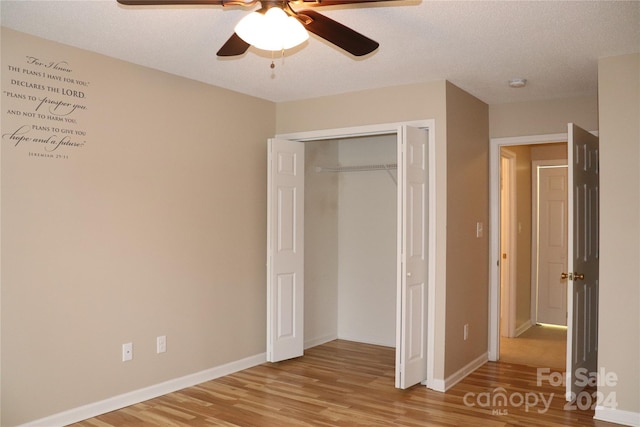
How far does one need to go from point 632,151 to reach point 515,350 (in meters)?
2.70

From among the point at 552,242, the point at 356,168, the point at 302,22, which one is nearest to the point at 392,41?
the point at 302,22

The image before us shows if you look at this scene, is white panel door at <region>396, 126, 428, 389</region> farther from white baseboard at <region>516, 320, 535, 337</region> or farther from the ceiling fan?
white baseboard at <region>516, 320, 535, 337</region>

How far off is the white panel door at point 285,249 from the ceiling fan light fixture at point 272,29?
2471mm

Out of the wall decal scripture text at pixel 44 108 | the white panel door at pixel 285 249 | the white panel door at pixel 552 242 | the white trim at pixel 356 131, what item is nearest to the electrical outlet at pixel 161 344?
the white panel door at pixel 285 249

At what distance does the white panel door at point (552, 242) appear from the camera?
6484mm

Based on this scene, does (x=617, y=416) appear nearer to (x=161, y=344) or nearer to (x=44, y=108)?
(x=161, y=344)

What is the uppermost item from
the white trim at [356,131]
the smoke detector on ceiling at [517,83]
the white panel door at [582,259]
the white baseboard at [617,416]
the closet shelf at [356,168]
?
the smoke detector on ceiling at [517,83]

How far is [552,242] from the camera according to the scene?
6543 mm

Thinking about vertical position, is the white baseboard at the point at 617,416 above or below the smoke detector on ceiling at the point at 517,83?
below

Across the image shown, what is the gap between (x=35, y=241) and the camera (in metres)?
3.17

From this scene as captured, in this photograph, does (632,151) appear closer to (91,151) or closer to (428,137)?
Result: (428,137)

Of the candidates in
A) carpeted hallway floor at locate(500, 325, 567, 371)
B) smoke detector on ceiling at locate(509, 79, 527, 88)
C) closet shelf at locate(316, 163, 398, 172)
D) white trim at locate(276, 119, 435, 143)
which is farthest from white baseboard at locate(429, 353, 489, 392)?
smoke detector on ceiling at locate(509, 79, 527, 88)

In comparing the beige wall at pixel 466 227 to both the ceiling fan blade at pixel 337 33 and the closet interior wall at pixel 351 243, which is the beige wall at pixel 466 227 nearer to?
the closet interior wall at pixel 351 243

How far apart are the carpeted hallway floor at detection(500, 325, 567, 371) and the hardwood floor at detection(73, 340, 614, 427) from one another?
0.31m
